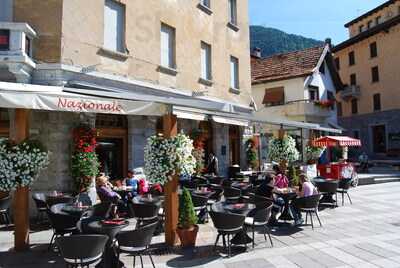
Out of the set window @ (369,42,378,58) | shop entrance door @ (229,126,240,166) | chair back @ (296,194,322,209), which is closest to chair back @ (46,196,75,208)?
chair back @ (296,194,322,209)

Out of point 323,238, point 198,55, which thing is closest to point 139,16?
point 198,55

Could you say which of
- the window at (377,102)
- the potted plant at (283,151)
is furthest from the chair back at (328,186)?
the window at (377,102)

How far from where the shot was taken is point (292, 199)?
31.1 ft

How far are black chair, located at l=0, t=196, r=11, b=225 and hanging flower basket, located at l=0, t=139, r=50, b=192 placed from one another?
2.64 metres

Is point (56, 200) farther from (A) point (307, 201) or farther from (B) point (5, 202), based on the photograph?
(A) point (307, 201)

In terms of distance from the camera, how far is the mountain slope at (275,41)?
316 ft

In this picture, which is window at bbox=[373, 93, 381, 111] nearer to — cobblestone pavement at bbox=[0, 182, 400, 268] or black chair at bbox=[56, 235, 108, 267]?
cobblestone pavement at bbox=[0, 182, 400, 268]

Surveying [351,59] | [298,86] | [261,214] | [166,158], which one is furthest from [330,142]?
[351,59]

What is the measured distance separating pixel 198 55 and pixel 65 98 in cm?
1045

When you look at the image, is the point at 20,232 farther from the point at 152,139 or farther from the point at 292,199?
the point at 292,199

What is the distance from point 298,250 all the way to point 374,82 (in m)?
33.9

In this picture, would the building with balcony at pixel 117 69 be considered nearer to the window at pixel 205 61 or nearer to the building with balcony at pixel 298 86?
the window at pixel 205 61

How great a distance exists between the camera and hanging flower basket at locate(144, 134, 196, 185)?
7.57m

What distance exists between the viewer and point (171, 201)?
7.84 meters
